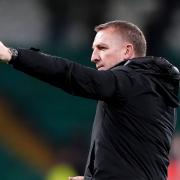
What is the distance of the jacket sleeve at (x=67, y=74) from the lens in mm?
1491

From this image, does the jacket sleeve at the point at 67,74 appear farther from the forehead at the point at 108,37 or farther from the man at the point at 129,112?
the forehead at the point at 108,37

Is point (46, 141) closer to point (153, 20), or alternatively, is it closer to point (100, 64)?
point (153, 20)

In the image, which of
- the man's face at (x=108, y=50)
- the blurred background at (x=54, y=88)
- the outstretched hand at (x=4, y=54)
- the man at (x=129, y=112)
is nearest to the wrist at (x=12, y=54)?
the outstretched hand at (x=4, y=54)

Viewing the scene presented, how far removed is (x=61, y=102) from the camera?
4.52 m

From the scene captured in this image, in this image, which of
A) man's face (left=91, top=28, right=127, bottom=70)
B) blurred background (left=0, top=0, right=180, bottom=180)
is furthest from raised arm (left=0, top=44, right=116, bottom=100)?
blurred background (left=0, top=0, right=180, bottom=180)

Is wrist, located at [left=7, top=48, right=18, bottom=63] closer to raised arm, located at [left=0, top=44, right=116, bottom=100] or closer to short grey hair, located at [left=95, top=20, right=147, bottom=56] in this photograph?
Result: raised arm, located at [left=0, top=44, right=116, bottom=100]

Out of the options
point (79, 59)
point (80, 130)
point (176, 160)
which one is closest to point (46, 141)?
point (80, 130)

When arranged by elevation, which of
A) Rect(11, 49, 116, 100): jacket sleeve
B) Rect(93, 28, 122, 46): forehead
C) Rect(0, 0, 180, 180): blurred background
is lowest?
Rect(0, 0, 180, 180): blurred background

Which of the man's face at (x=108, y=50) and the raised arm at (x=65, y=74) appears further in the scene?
the man's face at (x=108, y=50)

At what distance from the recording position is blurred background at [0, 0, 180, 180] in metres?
4.26

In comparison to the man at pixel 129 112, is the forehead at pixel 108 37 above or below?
above

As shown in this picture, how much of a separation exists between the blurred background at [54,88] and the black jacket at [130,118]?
2424 mm

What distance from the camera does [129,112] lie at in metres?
1.69

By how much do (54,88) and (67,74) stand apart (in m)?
3.04
